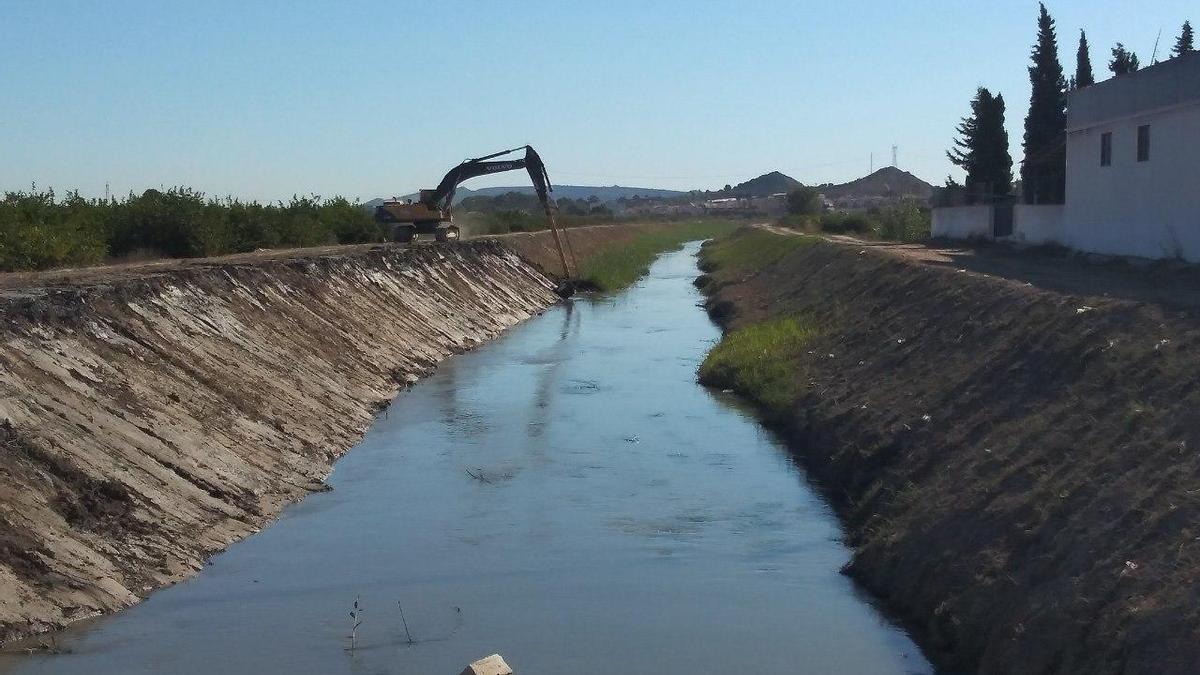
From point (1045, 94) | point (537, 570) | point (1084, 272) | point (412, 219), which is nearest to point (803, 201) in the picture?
point (1045, 94)

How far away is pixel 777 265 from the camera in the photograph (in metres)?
53.7

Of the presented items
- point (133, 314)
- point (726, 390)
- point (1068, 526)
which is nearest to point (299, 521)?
point (133, 314)

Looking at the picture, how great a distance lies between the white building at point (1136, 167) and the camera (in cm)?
2717

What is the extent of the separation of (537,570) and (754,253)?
53.0 m

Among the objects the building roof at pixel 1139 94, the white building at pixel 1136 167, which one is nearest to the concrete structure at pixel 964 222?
the white building at pixel 1136 167

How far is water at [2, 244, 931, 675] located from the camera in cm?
1168

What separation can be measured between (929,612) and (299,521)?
7.58m

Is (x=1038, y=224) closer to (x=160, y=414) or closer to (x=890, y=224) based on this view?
(x=890, y=224)

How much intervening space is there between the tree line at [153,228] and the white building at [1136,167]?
24.2 meters

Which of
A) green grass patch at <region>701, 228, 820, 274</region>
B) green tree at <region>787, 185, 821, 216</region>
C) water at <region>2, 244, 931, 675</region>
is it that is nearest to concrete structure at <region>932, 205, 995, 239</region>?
green grass patch at <region>701, 228, 820, 274</region>

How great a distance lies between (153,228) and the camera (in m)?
41.1

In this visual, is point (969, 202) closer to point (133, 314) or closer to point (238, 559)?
point (133, 314)

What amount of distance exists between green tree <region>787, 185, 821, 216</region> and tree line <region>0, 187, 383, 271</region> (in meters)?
87.5

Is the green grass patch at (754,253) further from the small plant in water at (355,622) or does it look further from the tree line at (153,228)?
the small plant in water at (355,622)
